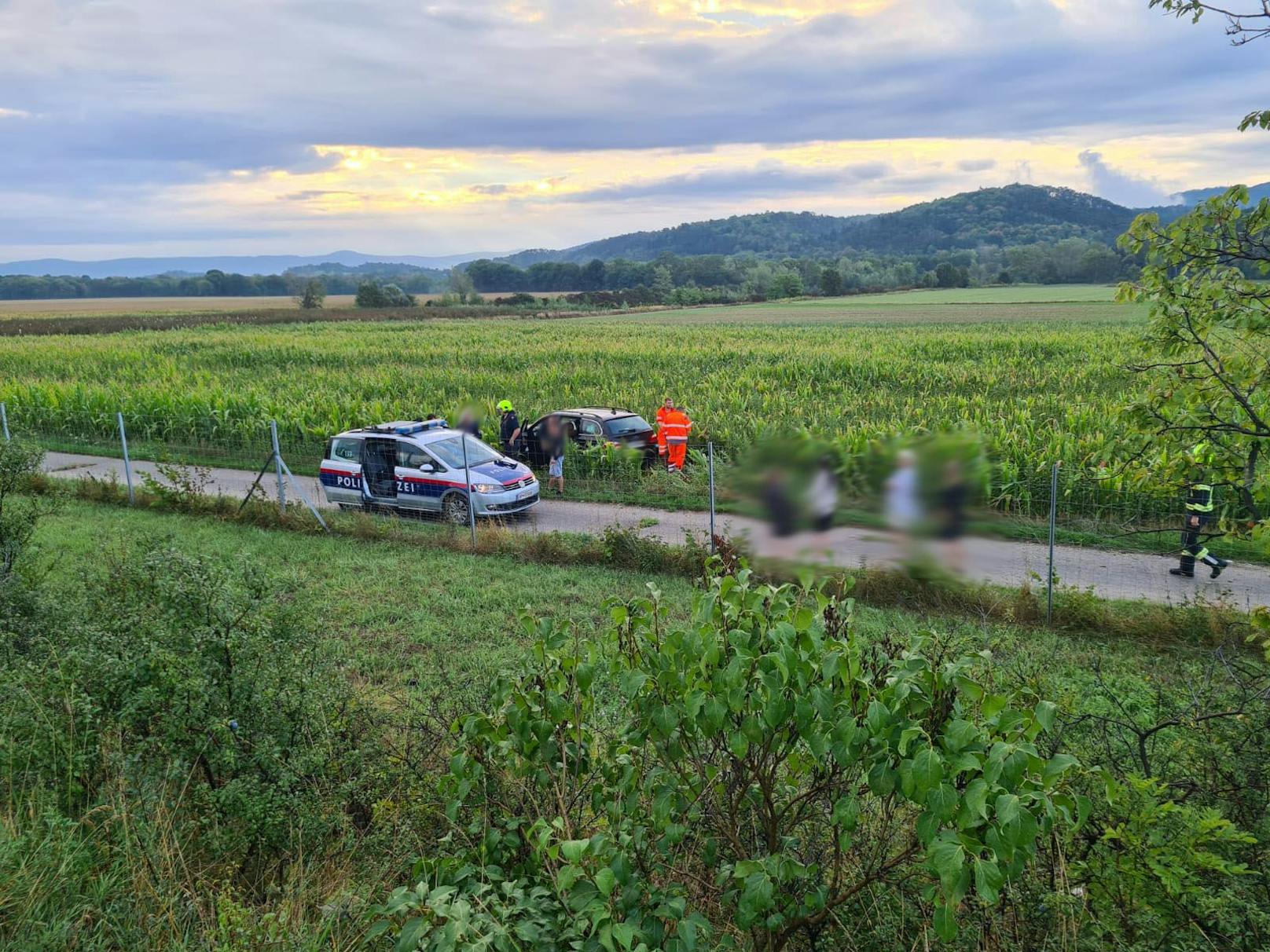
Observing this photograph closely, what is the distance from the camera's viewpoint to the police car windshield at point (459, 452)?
15406 mm

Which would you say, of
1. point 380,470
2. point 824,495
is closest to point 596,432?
point 380,470

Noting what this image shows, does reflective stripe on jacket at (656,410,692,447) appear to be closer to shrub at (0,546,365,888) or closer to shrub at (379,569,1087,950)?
shrub at (0,546,365,888)

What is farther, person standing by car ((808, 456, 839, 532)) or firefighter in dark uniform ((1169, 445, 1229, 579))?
person standing by car ((808, 456, 839, 532))

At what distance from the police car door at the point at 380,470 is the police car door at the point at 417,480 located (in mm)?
146

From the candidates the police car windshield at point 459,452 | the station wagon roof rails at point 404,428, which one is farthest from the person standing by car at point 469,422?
the police car windshield at point 459,452

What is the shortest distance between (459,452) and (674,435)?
4848 millimetres

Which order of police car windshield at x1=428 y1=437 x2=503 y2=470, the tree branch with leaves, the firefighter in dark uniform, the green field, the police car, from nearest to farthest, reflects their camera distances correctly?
the tree branch with leaves, the firefighter in dark uniform, the police car, police car windshield at x1=428 y1=437 x2=503 y2=470, the green field

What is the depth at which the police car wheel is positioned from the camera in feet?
49.5

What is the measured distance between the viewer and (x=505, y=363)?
127ft

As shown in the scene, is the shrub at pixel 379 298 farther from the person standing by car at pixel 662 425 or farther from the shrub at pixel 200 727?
the shrub at pixel 200 727

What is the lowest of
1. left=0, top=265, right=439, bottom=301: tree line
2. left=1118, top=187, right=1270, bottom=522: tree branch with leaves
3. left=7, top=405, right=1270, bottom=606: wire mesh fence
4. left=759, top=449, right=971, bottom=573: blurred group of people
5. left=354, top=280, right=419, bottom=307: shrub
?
left=7, top=405, right=1270, bottom=606: wire mesh fence

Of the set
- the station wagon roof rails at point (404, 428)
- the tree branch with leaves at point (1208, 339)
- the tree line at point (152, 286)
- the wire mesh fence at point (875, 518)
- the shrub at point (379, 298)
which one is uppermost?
the tree line at point (152, 286)

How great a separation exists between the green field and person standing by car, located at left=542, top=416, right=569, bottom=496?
391 centimetres

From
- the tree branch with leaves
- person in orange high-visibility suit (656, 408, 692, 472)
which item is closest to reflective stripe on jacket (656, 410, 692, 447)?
person in orange high-visibility suit (656, 408, 692, 472)
